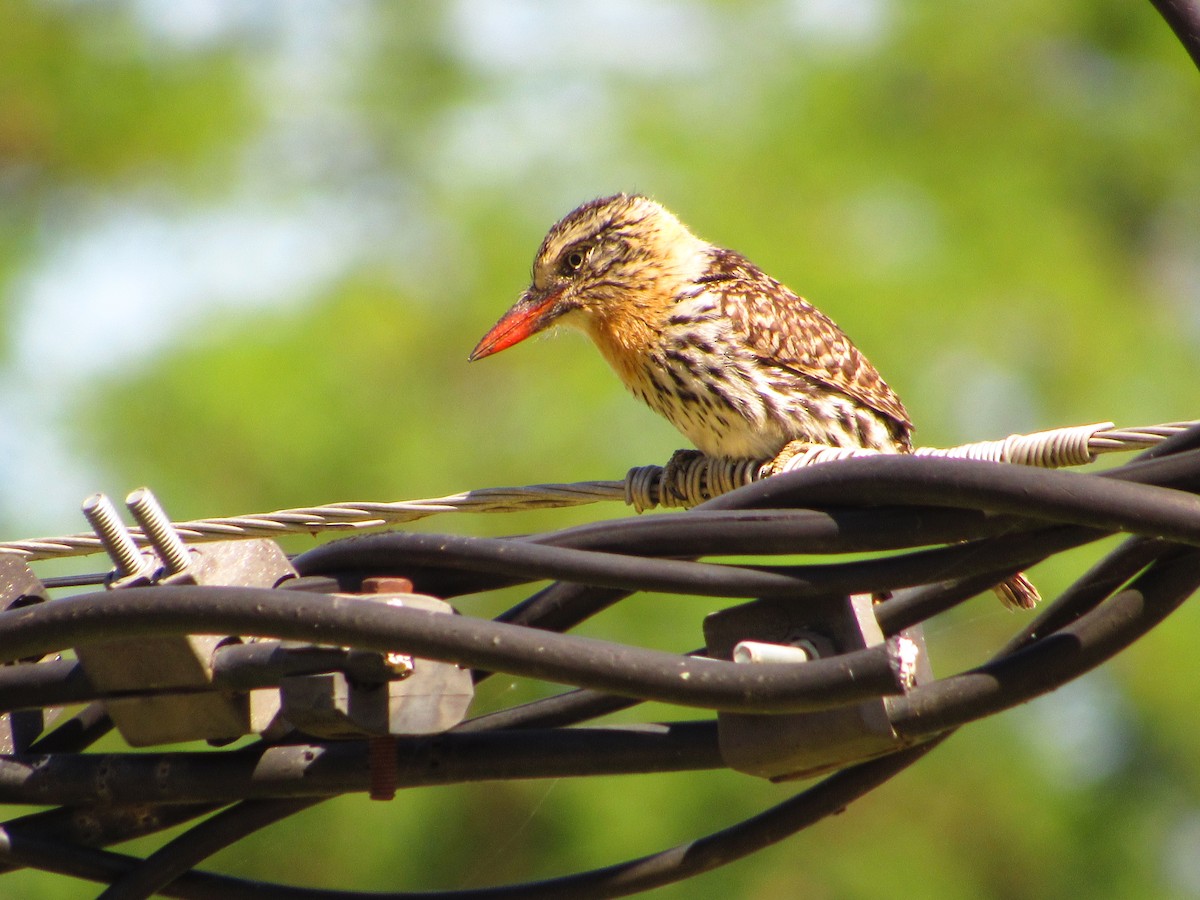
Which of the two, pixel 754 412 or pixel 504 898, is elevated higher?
pixel 754 412

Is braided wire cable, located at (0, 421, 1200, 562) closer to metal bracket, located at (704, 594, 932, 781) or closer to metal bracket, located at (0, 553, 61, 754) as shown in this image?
metal bracket, located at (0, 553, 61, 754)

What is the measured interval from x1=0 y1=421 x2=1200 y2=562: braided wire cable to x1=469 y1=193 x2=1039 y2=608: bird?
8.4 inches

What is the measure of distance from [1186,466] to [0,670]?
6.61 feet

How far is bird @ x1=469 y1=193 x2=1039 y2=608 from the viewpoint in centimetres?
523

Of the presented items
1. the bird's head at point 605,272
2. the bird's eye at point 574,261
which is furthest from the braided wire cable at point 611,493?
the bird's eye at point 574,261

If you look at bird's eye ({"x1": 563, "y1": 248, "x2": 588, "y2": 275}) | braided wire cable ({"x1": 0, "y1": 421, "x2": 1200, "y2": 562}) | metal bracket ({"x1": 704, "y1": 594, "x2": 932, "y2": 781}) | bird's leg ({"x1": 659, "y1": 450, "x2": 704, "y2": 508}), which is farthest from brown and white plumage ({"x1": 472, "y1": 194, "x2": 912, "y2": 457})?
metal bracket ({"x1": 704, "y1": 594, "x2": 932, "y2": 781})

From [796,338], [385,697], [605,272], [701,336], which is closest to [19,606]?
[385,697]

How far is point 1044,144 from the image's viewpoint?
1445 centimetres

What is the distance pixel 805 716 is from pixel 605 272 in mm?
3751

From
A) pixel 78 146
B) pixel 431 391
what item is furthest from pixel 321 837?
pixel 78 146

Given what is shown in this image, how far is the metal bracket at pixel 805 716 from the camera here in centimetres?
250

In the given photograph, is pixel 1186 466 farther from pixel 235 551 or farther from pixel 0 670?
pixel 0 670

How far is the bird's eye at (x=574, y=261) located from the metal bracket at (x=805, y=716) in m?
3.70

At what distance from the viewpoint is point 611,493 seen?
3.77m
